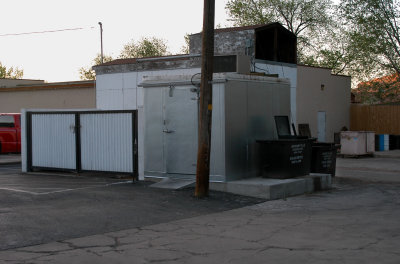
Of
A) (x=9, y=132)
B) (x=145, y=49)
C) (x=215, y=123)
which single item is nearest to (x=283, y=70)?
(x=9, y=132)

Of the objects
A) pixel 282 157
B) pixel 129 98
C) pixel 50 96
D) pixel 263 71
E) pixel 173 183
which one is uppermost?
pixel 263 71

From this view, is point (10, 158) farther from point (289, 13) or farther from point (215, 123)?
point (289, 13)

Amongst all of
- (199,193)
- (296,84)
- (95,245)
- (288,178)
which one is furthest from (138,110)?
(296,84)

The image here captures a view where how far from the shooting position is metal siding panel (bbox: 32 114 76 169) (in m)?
14.3

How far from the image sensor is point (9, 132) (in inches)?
901

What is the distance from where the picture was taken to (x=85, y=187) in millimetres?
12242

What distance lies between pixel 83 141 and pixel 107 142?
90 cm

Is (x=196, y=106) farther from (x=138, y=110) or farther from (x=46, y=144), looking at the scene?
(x=46, y=144)

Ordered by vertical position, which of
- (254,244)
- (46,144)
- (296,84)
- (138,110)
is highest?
(296,84)

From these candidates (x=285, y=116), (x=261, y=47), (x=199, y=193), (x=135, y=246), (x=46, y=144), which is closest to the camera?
(x=135, y=246)

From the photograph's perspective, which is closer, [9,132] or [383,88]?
[9,132]

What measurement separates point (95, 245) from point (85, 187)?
5.25 m

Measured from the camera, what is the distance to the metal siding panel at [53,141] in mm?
14312

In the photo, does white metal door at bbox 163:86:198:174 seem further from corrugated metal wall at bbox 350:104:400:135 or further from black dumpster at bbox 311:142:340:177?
corrugated metal wall at bbox 350:104:400:135
